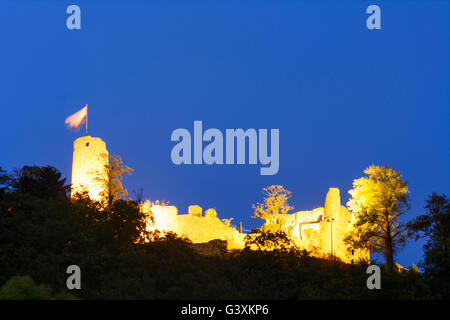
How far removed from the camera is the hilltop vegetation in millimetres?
18953

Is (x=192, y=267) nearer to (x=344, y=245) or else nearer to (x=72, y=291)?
(x=72, y=291)

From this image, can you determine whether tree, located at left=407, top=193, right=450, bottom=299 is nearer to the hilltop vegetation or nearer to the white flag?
the hilltop vegetation

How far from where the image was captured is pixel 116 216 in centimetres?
2509

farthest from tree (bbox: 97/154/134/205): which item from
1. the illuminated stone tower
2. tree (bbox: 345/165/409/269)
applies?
tree (bbox: 345/165/409/269)

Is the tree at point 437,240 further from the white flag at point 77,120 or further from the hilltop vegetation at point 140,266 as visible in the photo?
the white flag at point 77,120

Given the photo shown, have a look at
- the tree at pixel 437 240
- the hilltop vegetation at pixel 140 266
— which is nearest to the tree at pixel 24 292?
the hilltop vegetation at pixel 140 266

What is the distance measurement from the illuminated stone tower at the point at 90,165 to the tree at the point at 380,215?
19815mm

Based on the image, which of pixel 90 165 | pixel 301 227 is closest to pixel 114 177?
pixel 90 165

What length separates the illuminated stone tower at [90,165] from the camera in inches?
1523

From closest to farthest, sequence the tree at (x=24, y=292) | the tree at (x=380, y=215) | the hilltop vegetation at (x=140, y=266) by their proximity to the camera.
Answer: the tree at (x=24, y=292) → the hilltop vegetation at (x=140, y=266) → the tree at (x=380, y=215)

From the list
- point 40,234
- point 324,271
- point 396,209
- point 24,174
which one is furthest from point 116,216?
point 396,209

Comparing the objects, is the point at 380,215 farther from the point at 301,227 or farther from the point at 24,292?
the point at 24,292

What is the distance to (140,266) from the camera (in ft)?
68.7

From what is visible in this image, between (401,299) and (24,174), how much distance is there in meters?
22.7
